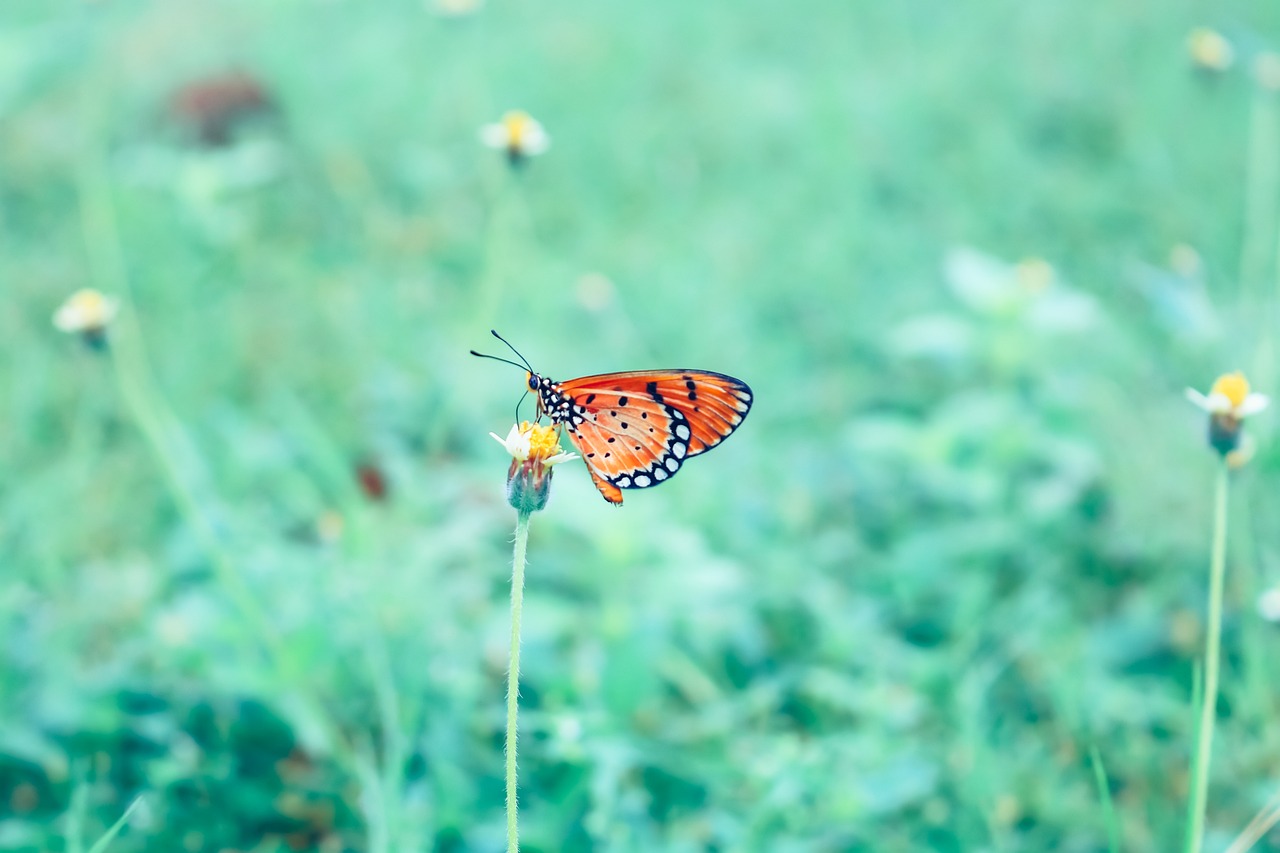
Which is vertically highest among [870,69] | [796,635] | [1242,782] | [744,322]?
[870,69]

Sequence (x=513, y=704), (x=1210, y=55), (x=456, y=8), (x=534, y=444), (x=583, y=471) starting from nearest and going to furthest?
1. (x=513, y=704)
2. (x=534, y=444)
3. (x=583, y=471)
4. (x=456, y=8)
5. (x=1210, y=55)

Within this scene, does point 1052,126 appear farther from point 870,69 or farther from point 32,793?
point 32,793

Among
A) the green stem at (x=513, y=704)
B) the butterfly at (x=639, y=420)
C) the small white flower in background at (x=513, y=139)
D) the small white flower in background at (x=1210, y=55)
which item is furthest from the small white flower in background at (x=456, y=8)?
the small white flower in background at (x=1210, y=55)

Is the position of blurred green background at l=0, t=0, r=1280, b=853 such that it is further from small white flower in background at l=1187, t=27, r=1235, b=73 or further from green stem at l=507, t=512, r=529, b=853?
small white flower in background at l=1187, t=27, r=1235, b=73

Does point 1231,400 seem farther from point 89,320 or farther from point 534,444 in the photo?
point 89,320

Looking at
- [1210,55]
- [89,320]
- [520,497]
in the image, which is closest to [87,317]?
[89,320]

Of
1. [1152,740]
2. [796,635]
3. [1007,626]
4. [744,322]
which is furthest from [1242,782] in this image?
[744,322]

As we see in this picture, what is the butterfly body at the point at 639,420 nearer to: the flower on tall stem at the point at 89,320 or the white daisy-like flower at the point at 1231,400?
the white daisy-like flower at the point at 1231,400
